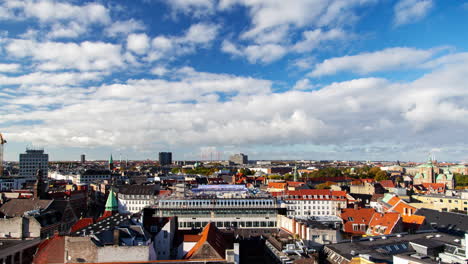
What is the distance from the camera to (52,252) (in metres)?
44.3

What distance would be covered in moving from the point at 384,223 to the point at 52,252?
5557 centimetres

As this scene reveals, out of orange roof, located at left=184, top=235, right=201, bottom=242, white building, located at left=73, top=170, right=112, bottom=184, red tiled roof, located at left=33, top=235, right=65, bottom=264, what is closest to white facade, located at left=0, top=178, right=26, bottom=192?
white building, located at left=73, top=170, right=112, bottom=184

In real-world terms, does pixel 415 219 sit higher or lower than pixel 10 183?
higher

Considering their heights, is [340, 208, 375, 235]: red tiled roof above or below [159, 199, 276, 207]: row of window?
below

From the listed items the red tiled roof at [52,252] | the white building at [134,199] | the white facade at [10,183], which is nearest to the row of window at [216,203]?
the red tiled roof at [52,252]

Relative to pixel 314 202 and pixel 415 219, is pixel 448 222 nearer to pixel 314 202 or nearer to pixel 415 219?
pixel 415 219

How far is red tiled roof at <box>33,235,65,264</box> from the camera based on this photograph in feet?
144

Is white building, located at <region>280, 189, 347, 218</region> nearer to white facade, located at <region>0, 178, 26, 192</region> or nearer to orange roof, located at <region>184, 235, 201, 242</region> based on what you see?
orange roof, located at <region>184, 235, 201, 242</region>

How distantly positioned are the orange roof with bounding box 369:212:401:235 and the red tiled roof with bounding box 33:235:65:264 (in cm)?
5251

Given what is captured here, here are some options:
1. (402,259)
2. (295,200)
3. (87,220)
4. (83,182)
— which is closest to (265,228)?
(295,200)

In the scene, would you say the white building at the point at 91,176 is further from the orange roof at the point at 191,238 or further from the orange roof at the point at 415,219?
the orange roof at the point at 415,219

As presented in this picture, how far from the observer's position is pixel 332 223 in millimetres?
73250

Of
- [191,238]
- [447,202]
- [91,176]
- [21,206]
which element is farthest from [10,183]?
[447,202]

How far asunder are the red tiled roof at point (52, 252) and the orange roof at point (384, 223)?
5251cm
